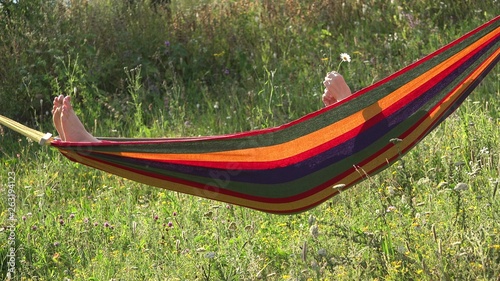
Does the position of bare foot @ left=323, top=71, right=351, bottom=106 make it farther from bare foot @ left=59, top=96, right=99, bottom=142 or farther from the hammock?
bare foot @ left=59, top=96, right=99, bottom=142

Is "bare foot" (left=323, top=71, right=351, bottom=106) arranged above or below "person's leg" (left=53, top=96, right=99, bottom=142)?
above

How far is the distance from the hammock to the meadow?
0.55 ft

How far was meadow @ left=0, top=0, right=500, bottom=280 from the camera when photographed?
2.97 m

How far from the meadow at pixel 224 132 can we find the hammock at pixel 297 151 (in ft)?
0.55

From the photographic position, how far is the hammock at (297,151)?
114 inches

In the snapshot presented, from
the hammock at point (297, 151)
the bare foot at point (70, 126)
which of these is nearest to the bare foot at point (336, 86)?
the hammock at point (297, 151)

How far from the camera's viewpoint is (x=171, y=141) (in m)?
2.87

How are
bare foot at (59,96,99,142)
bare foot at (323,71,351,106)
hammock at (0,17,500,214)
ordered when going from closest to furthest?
1. hammock at (0,17,500,214)
2. bare foot at (59,96,99,142)
3. bare foot at (323,71,351,106)

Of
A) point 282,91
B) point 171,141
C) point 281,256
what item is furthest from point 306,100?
point 171,141

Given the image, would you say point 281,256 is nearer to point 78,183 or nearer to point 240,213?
point 240,213

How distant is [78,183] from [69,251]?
0.94m

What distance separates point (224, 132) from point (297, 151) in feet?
6.75

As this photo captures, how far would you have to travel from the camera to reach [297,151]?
2.99 meters

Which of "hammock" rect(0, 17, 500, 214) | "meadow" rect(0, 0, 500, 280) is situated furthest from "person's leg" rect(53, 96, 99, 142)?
"meadow" rect(0, 0, 500, 280)
